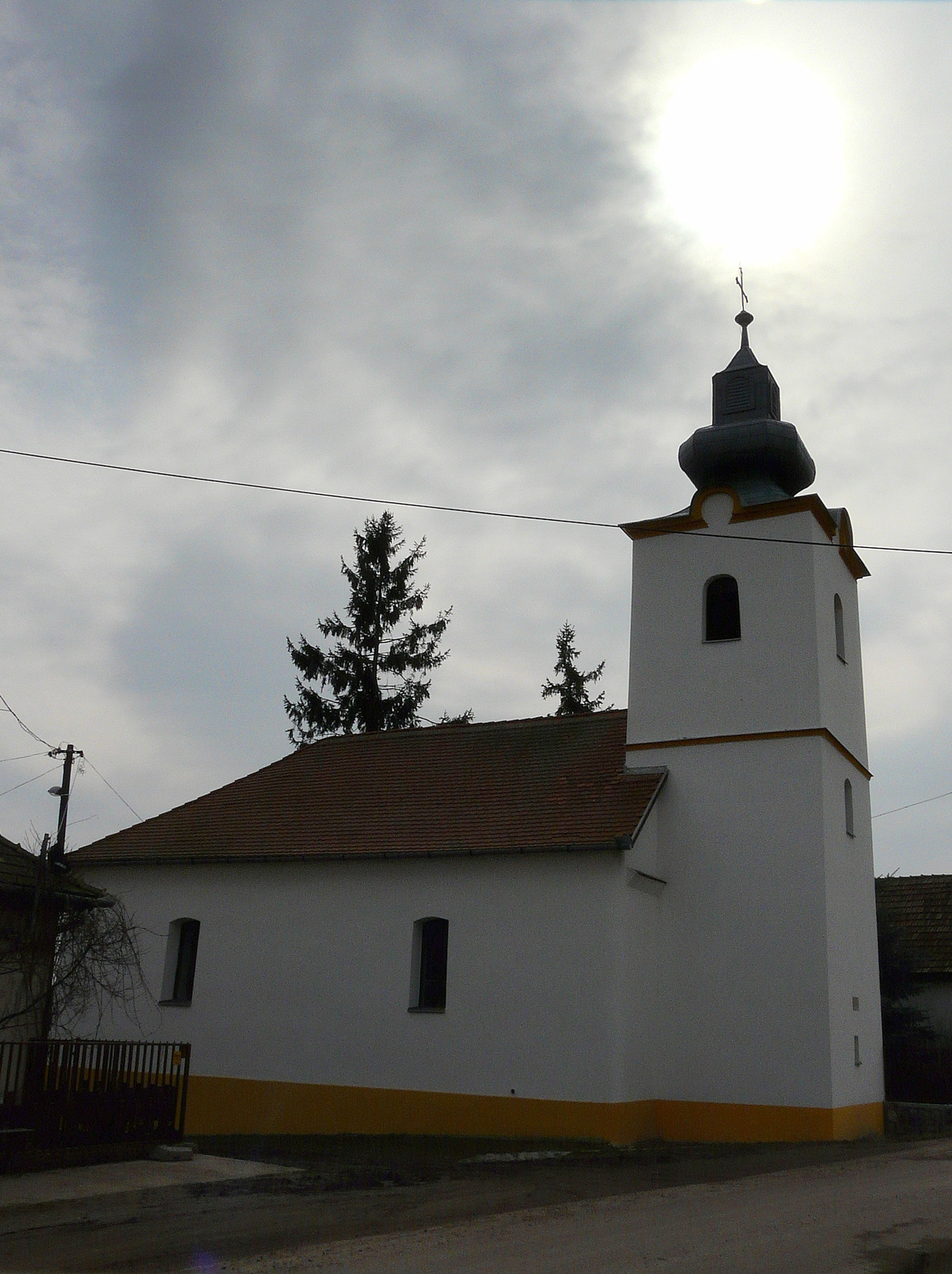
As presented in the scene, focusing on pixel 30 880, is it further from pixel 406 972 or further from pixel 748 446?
pixel 748 446

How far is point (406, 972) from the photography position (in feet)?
61.5

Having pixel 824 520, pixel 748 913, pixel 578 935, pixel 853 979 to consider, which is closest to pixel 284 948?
pixel 578 935

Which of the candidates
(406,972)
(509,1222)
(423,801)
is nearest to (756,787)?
(423,801)

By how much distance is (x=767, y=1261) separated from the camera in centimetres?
834

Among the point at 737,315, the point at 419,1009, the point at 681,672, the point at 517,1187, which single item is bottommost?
the point at 517,1187

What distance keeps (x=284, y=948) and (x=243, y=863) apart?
175cm

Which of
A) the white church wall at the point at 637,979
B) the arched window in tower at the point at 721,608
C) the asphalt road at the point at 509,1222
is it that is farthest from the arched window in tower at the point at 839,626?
the asphalt road at the point at 509,1222

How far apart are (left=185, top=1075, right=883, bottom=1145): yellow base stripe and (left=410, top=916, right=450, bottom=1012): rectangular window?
1.47m

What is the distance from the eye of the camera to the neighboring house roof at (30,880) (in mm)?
14195

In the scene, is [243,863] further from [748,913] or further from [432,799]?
[748,913]

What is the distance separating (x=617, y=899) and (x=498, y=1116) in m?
3.57

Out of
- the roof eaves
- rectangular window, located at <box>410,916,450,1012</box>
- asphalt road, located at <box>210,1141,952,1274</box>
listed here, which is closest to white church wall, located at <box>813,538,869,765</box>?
the roof eaves

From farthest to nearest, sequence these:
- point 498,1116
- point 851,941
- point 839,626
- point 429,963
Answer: point 839,626 < point 429,963 < point 851,941 < point 498,1116

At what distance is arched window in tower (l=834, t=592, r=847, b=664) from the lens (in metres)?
20.4
